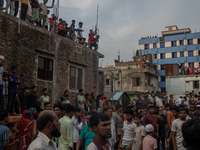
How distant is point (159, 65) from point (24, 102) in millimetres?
46980

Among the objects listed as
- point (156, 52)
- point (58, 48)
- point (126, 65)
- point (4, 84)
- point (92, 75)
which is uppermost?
point (156, 52)

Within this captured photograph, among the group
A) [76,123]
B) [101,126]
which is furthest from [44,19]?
[101,126]

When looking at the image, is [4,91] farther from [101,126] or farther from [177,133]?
[177,133]

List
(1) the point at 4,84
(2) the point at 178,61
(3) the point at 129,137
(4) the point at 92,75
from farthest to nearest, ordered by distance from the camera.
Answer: (2) the point at 178,61 → (4) the point at 92,75 → (1) the point at 4,84 → (3) the point at 129,137

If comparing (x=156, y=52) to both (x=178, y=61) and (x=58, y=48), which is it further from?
(x=58, y=48)

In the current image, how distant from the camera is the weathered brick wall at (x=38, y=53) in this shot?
9.12 meters

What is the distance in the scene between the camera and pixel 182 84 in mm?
32219

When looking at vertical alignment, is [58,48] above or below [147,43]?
below

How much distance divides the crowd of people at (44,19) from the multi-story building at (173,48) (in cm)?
3680

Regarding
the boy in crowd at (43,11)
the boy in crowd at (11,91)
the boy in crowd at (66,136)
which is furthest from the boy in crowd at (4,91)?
the boy in crowd at (43,11)

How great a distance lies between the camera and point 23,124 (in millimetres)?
5598

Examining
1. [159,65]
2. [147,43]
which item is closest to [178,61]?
[159,65]

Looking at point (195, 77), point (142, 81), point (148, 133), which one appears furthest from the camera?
point (142, 81)

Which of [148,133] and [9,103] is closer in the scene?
[148,133]
